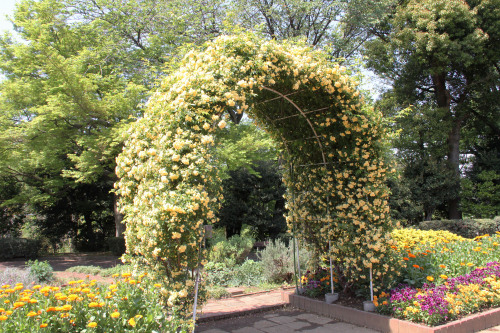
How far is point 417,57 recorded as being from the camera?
15.0 metres

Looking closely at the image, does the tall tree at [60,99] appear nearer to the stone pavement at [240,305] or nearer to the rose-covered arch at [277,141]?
the stone pavement at [240,305]

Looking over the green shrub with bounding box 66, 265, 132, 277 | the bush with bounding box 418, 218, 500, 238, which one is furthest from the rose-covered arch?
the bush with bounding box 418, 218, 500, 238

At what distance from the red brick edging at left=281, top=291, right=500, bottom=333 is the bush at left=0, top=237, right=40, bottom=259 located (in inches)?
469

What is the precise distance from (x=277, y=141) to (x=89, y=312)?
3.60m

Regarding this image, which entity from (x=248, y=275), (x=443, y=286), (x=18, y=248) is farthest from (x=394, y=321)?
(x=18, y=248)

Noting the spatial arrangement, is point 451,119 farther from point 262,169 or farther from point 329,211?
point 329,211

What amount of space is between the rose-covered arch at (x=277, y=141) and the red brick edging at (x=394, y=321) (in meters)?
0.44

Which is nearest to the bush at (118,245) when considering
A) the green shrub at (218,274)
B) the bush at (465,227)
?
the green shrub at (218,274)

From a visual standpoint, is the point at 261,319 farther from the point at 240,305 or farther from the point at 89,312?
the point at 89,312

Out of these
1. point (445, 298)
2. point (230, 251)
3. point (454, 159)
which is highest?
point (454, 159)

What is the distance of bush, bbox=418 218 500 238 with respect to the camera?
13.1 meters

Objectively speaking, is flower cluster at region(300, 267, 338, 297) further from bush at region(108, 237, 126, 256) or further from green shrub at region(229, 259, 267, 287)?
bush at region(108, 237, 126, 256)

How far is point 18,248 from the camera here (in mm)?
12820

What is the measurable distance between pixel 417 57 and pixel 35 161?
15011 mm
